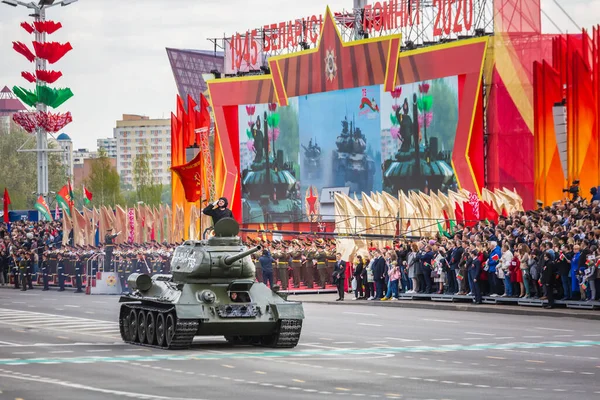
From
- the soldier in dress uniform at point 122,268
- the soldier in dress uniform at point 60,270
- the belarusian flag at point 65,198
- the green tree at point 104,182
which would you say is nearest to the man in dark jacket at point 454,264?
the soldier in dress uniform at point 122,268

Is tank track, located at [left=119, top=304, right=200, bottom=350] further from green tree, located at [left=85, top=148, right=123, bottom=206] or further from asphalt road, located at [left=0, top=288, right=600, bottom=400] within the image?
green tree, located at [left=85, top=148, right=123, bottom=206]

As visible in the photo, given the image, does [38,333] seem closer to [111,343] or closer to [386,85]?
[111,343]

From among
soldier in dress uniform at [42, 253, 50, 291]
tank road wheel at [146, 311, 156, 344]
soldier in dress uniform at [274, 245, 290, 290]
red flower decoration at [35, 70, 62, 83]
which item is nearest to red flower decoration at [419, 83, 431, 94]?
soldier in dress uniform at [274, 245, 290, 290]

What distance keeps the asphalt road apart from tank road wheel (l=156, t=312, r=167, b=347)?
1.78ft

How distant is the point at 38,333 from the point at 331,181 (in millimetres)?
33353

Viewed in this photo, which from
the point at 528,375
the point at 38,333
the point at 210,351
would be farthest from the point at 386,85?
the point at 528,375

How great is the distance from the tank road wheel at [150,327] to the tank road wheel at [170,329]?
22.9 inches

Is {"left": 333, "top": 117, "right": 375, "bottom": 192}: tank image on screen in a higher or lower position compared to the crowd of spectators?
higher

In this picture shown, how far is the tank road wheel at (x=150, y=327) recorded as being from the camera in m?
22.0

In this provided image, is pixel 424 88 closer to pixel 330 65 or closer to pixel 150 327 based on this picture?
pixel 330 65

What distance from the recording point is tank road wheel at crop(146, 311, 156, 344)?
72.1ft

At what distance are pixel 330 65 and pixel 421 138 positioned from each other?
804 cm

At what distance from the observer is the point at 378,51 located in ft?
178

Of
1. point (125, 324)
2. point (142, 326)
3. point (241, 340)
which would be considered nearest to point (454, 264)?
point (241, 340)
